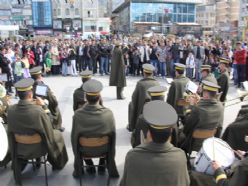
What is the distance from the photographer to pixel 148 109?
278 cm

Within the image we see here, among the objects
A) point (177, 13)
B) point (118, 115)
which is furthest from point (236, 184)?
point (177, 13)

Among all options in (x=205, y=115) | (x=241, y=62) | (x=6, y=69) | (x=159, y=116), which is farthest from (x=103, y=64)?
(x=159, y=116)

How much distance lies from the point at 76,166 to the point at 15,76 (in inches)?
325

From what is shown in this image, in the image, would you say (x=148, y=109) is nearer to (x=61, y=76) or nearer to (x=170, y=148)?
(x=170, y=148)

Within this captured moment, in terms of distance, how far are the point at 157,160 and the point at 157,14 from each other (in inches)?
3271

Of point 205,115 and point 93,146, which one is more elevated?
point 205,115

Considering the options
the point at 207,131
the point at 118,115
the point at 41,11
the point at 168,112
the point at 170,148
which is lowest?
the point at 118,115

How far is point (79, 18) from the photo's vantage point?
8319cm

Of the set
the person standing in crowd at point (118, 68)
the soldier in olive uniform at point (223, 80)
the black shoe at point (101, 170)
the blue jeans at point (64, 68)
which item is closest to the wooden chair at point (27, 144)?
the black shoe at point (101, 170)

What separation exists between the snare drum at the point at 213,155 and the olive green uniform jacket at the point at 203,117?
1.34m

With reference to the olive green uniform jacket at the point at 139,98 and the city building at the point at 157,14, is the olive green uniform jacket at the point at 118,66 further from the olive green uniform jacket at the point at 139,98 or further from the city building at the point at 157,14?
the city building at the point at 157,14

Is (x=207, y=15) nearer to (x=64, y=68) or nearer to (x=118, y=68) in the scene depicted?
(x=64, y=68)

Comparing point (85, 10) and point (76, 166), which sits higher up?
point (85, 10)

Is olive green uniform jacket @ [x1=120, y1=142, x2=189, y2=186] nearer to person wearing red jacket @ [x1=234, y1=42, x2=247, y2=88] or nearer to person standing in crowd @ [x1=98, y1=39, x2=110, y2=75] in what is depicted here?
person wearing red jacket @ [x1=234, y1=42, x2=247, y2=88]
